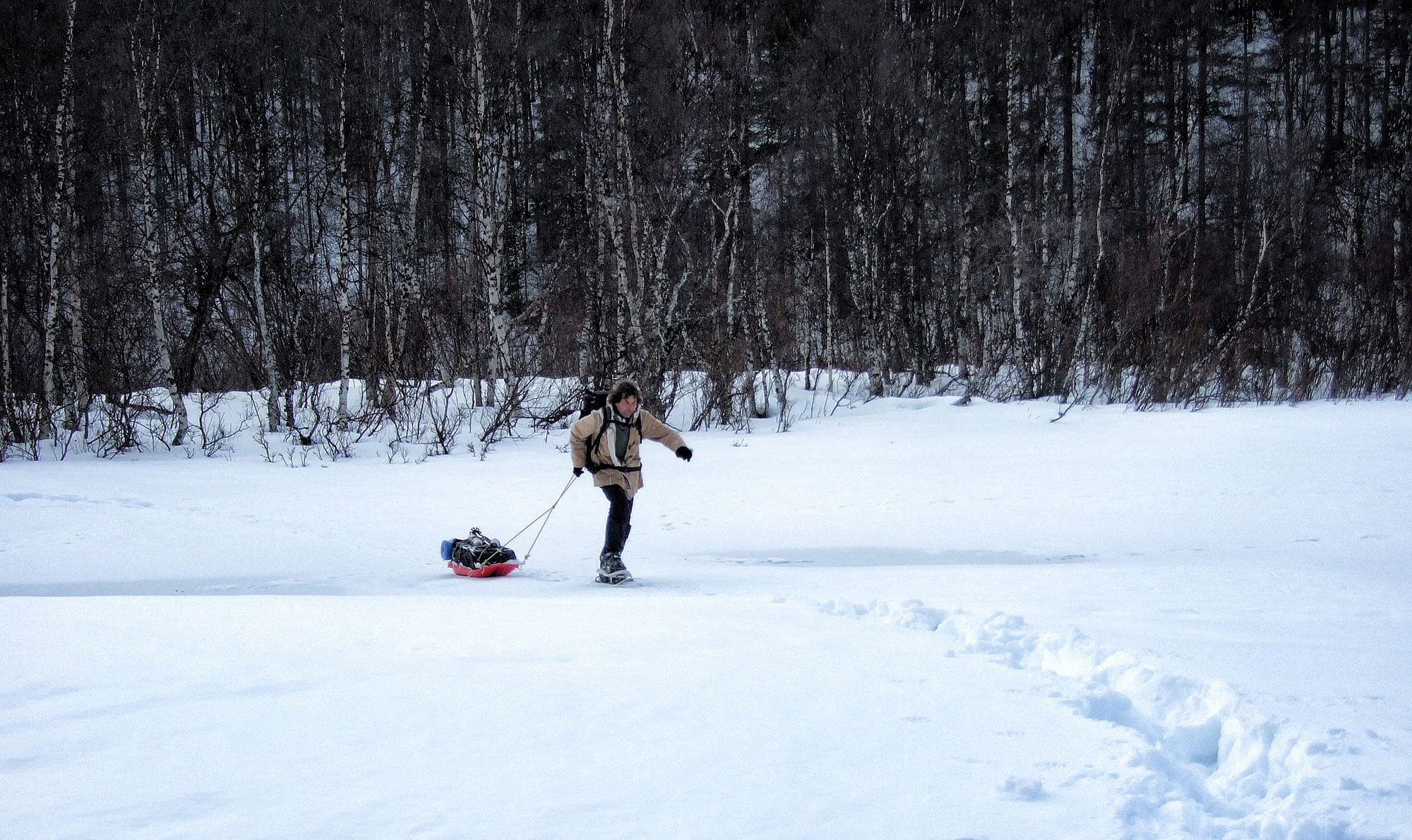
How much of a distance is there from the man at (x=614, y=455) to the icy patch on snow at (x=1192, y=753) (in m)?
3.17

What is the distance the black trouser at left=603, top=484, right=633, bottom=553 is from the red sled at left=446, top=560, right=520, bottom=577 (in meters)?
0.92

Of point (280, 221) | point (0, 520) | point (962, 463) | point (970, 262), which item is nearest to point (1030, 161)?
point (970, 262)

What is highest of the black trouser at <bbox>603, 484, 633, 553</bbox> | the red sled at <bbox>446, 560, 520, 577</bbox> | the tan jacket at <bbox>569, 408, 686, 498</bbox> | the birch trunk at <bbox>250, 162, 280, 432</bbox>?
the birch trunk at <bbox>250, 162, 280, 432</bbox>

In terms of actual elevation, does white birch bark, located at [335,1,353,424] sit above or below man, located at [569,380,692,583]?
above

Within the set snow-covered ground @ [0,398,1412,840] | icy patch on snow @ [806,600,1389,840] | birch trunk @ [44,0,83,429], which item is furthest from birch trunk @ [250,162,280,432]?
icy patch on snow @ [806,600,1389,840]

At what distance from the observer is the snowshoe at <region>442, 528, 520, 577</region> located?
271 inches

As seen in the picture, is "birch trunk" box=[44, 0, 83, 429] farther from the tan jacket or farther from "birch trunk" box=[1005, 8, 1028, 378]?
"birch trunk" box=[1005, 8, 1028, 378]

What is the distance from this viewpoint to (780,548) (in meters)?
7.76

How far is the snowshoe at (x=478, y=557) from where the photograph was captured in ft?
22.6

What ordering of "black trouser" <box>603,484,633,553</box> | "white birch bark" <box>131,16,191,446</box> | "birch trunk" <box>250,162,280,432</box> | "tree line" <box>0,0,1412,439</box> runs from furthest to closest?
"birch trunk" <box>250,162,280,432</box>, "tree line" <box>0,0,1412,439</box>, "white birch bark" <box>131,16,191,446</box>, "black trouser" <box>603,484,633,553</box>

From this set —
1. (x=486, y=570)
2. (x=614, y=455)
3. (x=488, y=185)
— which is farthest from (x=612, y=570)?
(x=488, y=185)

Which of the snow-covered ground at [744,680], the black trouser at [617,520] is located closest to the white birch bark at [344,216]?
the snow-covered ground at [744,680]

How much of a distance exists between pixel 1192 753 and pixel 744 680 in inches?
59.1

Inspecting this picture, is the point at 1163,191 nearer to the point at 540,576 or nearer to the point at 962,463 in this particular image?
the point at 962,463
